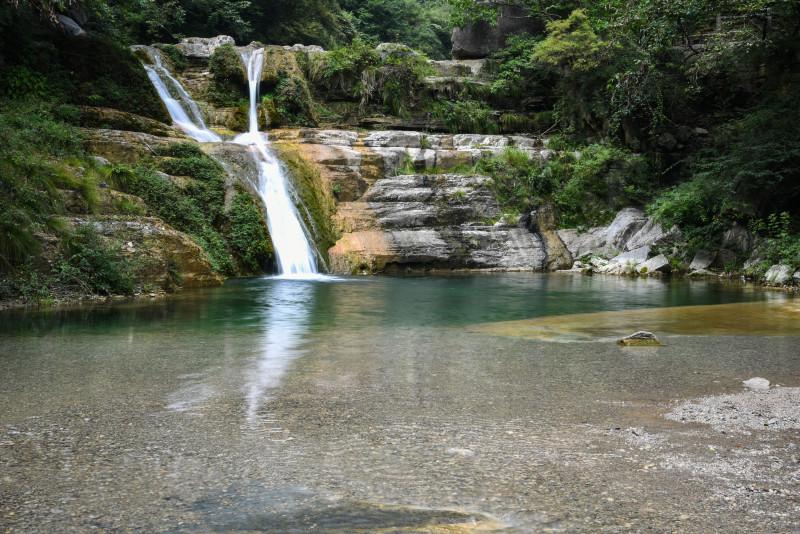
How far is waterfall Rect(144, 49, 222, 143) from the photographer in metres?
22.7

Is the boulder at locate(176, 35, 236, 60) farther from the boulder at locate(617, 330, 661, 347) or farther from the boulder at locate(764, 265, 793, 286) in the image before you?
the boulder at locate(617, 330, 661, 347)

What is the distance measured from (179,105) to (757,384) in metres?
22.5

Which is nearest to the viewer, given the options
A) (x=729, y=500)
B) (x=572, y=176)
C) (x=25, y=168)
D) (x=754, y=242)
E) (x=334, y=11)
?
(x=729, y=500)

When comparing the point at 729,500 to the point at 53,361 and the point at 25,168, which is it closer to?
the point at 53,361

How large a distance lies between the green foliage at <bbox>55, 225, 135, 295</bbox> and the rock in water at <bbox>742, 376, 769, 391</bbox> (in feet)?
35.7

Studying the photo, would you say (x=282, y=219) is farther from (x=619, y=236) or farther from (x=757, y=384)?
(x=757, y=384)

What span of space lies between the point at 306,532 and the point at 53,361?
5058mm

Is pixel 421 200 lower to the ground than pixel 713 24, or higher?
lower

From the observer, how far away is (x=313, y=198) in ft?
69.6

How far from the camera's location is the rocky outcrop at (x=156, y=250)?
1334 centimetres

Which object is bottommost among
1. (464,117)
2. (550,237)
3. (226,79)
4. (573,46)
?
(550,237)

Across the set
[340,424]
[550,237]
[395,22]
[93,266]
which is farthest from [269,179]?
[395,22]

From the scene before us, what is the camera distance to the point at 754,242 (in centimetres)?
1927

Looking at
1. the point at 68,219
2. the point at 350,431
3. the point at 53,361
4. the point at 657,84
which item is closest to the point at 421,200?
the point at 657,84
